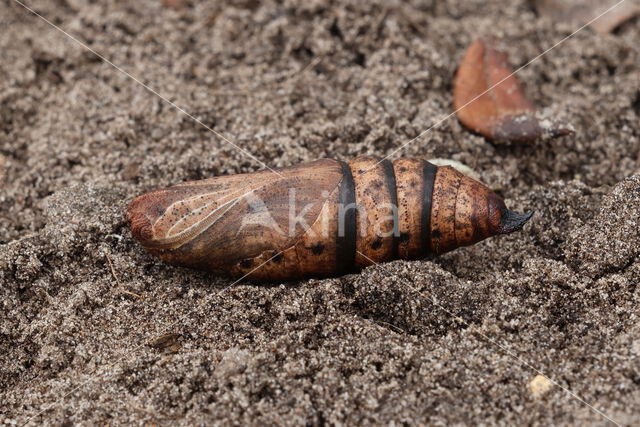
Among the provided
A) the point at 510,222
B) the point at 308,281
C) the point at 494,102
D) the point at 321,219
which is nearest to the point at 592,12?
the point at 494,102

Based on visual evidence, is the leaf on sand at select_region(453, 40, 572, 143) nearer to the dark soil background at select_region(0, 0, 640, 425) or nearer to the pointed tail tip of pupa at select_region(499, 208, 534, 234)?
the dark soil background at select_region(0, 0, 640, 425)

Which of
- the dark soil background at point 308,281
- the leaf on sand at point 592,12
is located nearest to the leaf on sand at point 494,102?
the dark soil background at point 308,281

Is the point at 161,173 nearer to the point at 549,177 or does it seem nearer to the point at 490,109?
the point at 490,109

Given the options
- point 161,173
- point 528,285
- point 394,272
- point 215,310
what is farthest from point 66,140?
point 528,285

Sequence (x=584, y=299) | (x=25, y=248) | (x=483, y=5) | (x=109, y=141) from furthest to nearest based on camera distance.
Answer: (x=483, y=5) < (x=109, y=141) < (x=25, y=248) < (x=584, y=299)

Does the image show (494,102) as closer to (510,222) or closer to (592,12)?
(510,222)
